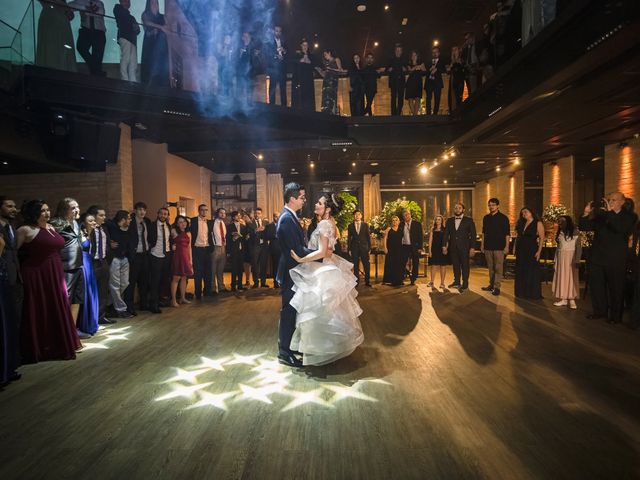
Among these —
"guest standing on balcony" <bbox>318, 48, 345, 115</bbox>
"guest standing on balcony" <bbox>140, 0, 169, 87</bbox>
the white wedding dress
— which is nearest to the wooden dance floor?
the white wedding dress

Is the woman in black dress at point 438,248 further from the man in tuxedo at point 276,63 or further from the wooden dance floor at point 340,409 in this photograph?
the man in tuxedo at point 276,63

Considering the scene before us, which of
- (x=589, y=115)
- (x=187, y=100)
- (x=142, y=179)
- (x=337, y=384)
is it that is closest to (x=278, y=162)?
(x=142, y=179)

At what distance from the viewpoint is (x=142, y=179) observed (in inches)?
386

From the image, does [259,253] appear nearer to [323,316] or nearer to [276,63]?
[276,63]

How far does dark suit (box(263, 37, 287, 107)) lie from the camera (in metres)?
8.55

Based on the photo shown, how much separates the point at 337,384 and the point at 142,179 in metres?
8.18

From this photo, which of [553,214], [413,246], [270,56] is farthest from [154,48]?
[553,214]

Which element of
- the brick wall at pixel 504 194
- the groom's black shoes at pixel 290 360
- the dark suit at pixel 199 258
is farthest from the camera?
the brick wall at pixel 504 194

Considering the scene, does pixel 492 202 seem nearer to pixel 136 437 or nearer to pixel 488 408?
pixel 488 408

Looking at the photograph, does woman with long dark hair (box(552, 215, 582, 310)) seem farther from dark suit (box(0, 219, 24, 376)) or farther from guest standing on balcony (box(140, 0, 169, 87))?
guest standing on balcony (box(140, 0, 169, 87))

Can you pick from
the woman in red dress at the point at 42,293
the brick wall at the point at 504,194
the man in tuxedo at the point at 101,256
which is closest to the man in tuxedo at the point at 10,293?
the woman in red dress at the point at 42,293

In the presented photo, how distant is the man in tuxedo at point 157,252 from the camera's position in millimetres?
6305

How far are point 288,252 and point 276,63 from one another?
6224 mm

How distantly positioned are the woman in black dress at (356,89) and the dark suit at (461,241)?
11.3ft
